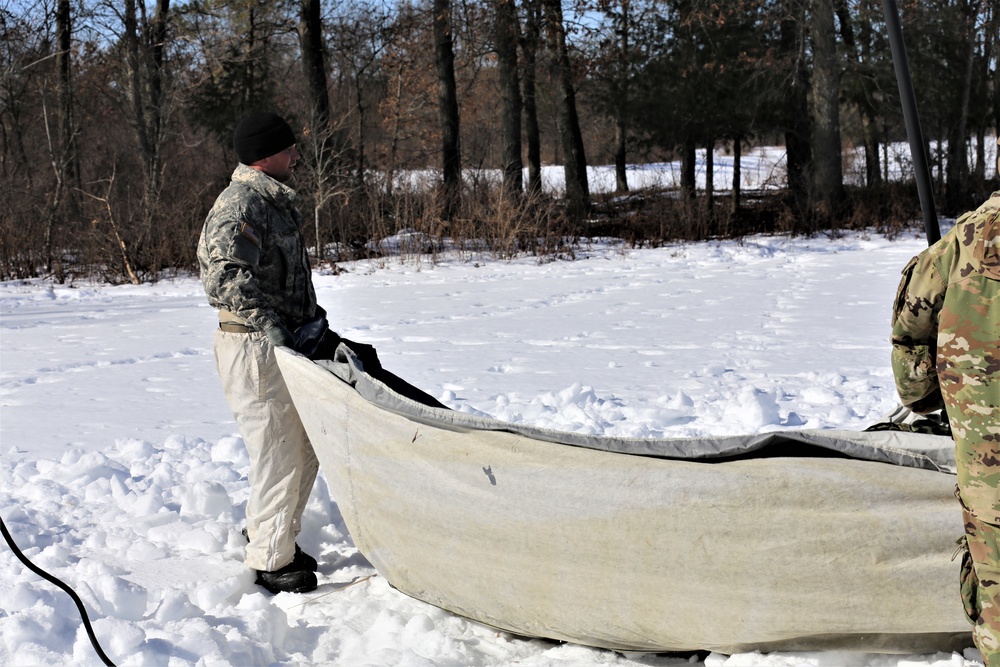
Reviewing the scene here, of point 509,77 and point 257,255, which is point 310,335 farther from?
point 509,77

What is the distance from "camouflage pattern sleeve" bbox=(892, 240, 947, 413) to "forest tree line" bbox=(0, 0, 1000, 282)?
512 inches

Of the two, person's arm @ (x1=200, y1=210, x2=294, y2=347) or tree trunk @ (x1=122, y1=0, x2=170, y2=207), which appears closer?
person's arm @ (x1=200, y1=210, x2=294, y2=347)

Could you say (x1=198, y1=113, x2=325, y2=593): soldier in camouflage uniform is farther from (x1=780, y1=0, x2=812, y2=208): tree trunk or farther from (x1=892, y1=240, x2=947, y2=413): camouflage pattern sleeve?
(x1=780, y1=0, x2=812, y2=208): tree trunk

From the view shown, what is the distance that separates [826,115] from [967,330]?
1853 cm

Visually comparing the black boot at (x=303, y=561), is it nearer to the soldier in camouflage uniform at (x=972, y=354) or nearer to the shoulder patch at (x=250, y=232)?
the shoulder patch at (x=250, y=232)

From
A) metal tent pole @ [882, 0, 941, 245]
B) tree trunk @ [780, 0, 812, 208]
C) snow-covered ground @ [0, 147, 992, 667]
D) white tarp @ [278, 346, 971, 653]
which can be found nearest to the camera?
white tarp @ [278, 346, 971, 653]

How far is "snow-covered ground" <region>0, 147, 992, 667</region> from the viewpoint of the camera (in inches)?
115

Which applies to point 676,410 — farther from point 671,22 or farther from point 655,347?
point 671,22

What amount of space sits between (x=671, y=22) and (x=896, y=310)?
2167 cm

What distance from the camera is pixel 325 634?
3.04 meters

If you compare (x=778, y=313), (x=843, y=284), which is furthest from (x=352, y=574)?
(x=843, y=284)

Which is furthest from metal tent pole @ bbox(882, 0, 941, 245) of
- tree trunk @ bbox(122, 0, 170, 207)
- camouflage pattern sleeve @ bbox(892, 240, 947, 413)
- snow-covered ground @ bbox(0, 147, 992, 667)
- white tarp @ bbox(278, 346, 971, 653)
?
tree trunk @ bbox(122, 0, 170, 207)

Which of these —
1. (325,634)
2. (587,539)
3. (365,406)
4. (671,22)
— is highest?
(671,22)

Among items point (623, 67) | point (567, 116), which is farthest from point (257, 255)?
point (623, 67)
